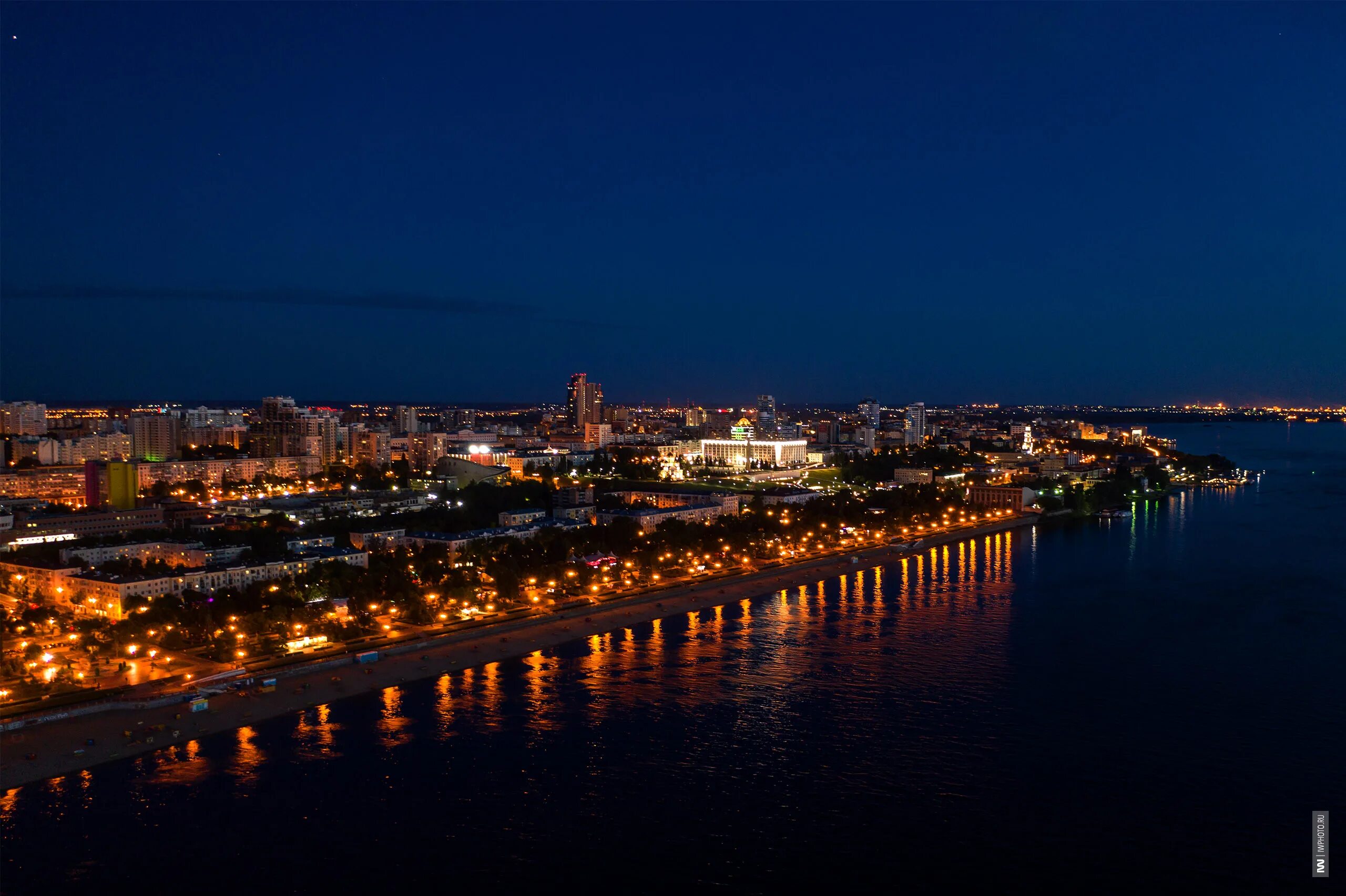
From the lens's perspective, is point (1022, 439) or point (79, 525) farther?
point (1022, 439)

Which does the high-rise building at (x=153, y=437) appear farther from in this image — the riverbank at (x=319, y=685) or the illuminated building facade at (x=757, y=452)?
the riverbank at (x=319, y=685)

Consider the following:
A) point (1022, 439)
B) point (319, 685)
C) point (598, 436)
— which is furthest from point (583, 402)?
point (319, 685)

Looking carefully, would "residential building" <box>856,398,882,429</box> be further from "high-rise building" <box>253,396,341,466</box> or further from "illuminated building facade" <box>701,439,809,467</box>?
"high-rise building" <box>253,396,341,466</box>

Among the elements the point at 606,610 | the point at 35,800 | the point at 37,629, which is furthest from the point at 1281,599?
the point at 37,629

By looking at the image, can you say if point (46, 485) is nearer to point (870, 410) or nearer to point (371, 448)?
point (371, 448)

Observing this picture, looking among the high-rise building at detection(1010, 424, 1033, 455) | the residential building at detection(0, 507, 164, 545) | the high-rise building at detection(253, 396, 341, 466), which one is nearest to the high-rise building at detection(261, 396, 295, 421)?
the high-rise building at detection(253, 396, 341, 466)

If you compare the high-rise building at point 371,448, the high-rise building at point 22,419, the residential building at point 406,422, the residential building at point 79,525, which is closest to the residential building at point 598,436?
the residential building at point 406,422
